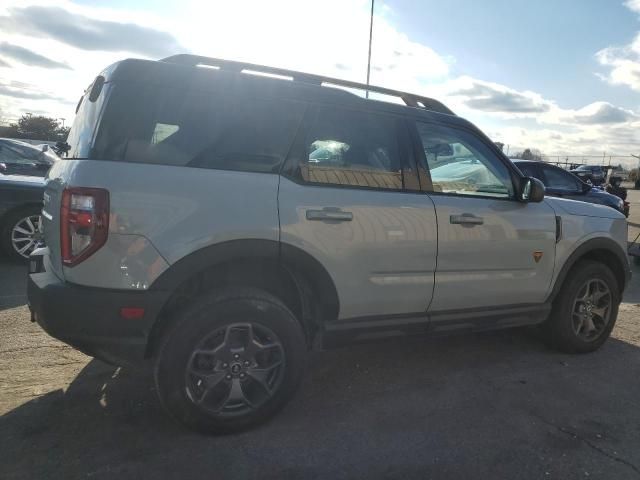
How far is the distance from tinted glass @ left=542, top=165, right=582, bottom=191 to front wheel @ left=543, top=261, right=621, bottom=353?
17.3ft

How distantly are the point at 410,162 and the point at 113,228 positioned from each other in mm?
1917

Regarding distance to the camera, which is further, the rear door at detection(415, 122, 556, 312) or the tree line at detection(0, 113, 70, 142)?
the tree line at detection(0, 113, 70, 142)

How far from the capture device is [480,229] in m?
3.49

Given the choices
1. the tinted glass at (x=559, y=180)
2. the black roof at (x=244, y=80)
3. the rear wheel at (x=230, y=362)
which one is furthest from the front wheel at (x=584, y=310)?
the tinted glass at (x=559, y=180)

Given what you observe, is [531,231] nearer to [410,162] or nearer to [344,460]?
[410,162]

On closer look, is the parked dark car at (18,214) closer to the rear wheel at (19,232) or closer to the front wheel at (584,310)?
the rear wheel at (19,232)

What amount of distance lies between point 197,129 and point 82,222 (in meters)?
0.76

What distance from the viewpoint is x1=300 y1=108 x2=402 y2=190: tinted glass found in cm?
297

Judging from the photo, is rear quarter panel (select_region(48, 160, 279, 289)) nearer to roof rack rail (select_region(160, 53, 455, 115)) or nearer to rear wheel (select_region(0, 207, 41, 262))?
roof rack rail (select_region(160, 53, 455, 115))

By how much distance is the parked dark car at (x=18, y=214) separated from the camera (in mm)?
6180

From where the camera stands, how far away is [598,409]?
10.8 feet

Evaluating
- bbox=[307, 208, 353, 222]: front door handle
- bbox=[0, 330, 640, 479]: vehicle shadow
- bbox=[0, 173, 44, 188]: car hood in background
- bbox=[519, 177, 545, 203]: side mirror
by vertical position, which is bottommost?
bbox=[0, 330, 640, 479]: vehicle shadow

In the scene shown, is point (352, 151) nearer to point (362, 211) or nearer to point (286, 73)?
point (362, 211)

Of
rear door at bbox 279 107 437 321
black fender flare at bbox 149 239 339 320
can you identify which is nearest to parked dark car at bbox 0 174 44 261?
black fender flare at bbox 149 239 339 320
